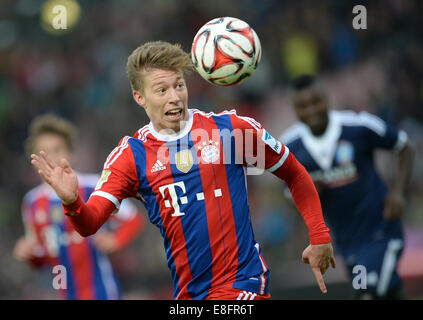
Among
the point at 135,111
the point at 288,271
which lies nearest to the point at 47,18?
the point at 135,111

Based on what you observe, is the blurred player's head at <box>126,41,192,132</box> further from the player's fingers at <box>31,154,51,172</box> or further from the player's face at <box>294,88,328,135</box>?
the player's face at <box>294,88,328,135</box>

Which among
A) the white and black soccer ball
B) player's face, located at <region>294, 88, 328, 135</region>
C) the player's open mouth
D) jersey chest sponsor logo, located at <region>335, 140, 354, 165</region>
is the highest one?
player's face, located at <region>294, 88, 328, 135</region>

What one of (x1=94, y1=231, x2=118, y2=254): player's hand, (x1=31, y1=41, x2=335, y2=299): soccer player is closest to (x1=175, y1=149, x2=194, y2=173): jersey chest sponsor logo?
(x1=31, y1=41, x2=335, y2=299): soccer player

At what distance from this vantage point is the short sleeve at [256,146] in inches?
174

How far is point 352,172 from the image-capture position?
679cm

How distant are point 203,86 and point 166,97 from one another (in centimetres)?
881

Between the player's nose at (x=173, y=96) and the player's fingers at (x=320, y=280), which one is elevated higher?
the player's nose at (x=173, y=96)

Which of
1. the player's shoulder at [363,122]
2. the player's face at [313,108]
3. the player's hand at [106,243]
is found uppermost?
the player's face at [313,108]

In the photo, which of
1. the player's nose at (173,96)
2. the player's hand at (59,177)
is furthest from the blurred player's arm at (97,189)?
the player's nose at (173,96)

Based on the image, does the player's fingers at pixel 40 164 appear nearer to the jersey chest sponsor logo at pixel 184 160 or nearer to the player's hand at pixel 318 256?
the jersey chest sponsor logo at pixel 184 160

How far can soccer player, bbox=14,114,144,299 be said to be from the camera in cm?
688

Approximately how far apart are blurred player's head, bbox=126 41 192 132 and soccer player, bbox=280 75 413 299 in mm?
2661

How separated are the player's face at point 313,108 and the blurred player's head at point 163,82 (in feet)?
8.38
